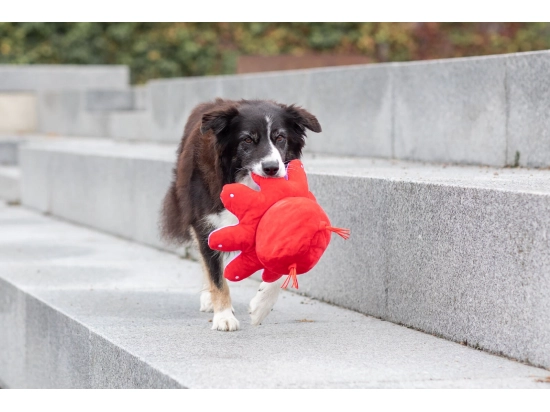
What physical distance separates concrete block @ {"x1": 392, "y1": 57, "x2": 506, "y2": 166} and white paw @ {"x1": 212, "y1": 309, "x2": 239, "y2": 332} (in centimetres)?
228

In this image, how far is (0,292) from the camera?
20.5 feet

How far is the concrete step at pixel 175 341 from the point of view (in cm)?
362

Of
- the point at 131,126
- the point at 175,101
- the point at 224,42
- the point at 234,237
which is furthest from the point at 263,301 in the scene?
the point at 224,42

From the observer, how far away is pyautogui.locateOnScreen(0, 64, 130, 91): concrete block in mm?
15492

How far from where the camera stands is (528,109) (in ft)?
18.9

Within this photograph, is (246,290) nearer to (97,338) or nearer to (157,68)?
(97,338)

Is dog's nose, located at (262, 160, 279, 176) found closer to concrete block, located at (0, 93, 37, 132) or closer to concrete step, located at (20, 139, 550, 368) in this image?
concrete step, located at (20, 139, 550, 368)

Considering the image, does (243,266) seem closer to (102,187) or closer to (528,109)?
(528,109)

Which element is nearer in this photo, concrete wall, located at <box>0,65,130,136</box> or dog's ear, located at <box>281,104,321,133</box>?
dog's ear, located at <box>281,104,321,133</box>

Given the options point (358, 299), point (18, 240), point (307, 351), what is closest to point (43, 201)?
point (18, 240)

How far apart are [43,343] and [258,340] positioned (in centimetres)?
163

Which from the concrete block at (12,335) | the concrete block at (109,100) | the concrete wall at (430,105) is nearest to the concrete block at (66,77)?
the concrete block at (109,100)

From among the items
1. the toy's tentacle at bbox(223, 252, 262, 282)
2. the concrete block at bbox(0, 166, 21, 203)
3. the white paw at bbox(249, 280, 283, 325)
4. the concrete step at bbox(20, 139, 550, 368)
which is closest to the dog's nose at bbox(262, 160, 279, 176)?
the toy's tentacle at bbox(223, 252, 262, 282)

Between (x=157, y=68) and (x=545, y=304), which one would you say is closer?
(x=545, y=304)
